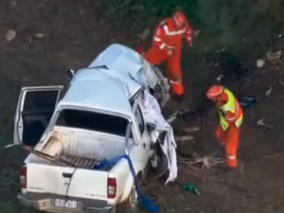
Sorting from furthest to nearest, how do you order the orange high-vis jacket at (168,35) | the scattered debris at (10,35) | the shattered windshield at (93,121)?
the scattered debris at (10,35), the orange high-vis jacket at (168,35), the shattered windshield at (93,121)

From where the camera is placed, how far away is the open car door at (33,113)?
15445 millimetres

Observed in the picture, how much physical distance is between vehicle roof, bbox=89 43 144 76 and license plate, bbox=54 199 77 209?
9.42 feet

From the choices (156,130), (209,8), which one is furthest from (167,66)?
(156,130)

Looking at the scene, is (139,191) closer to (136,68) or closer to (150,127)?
(150,127)

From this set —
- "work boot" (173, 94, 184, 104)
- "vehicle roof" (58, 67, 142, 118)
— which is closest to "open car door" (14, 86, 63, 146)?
"vehicle roof" (58, 67, 142, 118)

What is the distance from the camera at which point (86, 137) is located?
48.8ft

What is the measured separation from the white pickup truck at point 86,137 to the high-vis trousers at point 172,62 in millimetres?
1133

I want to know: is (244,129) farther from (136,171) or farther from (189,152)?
(136,171)

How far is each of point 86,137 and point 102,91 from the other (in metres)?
0.78

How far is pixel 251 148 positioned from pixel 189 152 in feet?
3.49

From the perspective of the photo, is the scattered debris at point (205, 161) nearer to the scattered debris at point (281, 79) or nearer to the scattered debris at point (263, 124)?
the scattered debris at point (263, 124)

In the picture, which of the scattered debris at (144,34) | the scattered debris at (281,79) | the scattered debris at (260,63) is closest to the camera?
the scattered debris at (281,79)

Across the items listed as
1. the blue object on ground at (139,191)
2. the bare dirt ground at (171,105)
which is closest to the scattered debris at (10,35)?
the bare dirt ground at (171,105)

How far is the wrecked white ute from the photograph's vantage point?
13984 millimetres
